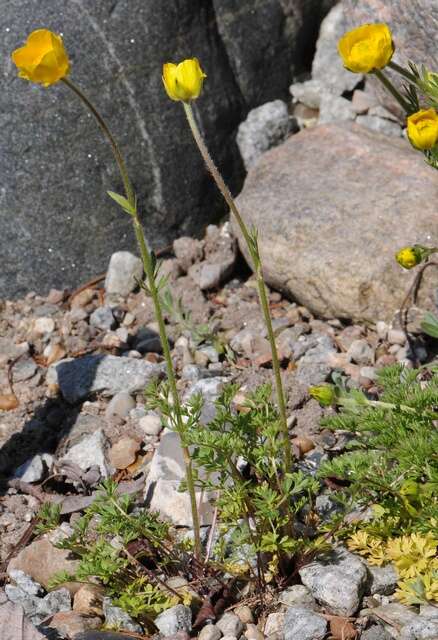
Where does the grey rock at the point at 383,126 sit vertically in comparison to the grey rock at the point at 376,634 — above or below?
above

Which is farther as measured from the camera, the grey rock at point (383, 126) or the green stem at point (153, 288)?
the grey rock at point (383, 126)

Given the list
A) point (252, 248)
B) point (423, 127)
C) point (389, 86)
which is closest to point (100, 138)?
point (389, 86)

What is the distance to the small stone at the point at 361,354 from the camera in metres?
3.95

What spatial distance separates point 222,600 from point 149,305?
75.5 inches

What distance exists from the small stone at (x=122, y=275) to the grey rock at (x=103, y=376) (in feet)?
1.95

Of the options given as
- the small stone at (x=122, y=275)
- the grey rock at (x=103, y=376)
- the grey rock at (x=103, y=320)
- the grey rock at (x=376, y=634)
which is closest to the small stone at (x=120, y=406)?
the grey rock at (x=103, y=376)

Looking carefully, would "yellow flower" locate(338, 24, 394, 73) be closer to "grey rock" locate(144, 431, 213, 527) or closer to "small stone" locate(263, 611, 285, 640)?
Result: "grey rock" locate(144, 431, 213, 527)

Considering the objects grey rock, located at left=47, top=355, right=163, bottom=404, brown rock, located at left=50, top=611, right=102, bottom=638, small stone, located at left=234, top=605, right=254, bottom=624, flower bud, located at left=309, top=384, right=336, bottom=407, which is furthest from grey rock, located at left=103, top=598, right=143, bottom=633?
grey rock, located at left=47, top=355, right=163, bottom=404

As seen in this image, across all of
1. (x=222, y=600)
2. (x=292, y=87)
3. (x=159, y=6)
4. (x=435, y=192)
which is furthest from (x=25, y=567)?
(x=292, y=87)

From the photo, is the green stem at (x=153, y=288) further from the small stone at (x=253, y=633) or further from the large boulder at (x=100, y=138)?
the large boulder at (x=100, y=138)

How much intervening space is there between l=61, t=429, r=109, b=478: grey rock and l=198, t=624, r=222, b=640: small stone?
3.15 ft

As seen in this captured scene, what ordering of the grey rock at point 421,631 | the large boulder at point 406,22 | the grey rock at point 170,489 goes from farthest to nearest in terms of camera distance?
1. the large boulder at point 406,22
2. the grey rock at point 170,489
3. the grey rock at point 421,631

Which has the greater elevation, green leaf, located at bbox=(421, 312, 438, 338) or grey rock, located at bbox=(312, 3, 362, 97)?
grey rock, located at bbox=(312, 3, 362, 97)

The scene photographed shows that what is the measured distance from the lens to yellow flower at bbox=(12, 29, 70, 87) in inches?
92.6
